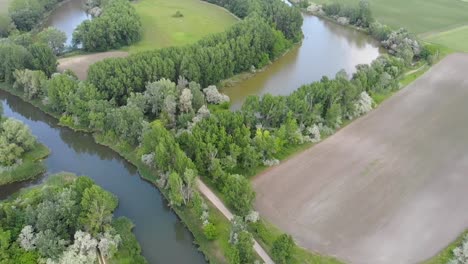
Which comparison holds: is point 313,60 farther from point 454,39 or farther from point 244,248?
point 244,248

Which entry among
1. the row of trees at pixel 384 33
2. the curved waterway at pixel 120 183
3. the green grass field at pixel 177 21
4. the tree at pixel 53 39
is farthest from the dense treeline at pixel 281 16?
the curved waterway at pixel 120 183

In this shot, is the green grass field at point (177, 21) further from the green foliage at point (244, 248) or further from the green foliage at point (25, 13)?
the green foliage at point (244, 248)

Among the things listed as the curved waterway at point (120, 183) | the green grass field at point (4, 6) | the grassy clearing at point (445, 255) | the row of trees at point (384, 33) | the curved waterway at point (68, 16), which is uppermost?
the row of trees at point (384, 33)

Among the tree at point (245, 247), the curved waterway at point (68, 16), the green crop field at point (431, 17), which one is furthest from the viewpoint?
the curved waterway at point (68, 16)

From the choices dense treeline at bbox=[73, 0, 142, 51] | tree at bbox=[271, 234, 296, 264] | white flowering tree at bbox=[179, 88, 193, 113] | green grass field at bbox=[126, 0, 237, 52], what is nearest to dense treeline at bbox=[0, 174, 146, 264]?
tree at bbox=[271, 234, 296, 264]

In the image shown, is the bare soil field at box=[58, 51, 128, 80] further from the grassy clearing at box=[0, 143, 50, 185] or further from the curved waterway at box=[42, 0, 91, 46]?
→ the grassy clearing at box=[0, 143, 50, 185]

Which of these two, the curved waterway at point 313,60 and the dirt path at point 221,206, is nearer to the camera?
the dirt path at point 221,206

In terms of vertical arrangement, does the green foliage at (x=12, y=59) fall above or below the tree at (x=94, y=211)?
above
